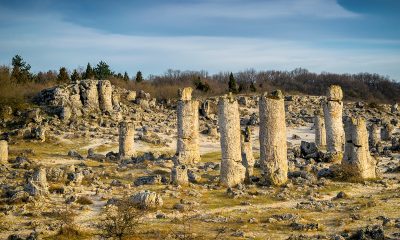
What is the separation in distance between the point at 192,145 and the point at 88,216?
1471 centimetres

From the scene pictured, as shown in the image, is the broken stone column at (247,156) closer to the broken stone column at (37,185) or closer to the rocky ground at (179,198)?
the rocky ground at (179,198)

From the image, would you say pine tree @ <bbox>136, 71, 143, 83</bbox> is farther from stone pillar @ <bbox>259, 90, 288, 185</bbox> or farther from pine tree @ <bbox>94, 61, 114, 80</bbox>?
stone pillar @ <bbox>259, 90, 288, 185</bbox>

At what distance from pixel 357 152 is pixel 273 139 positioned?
4854mm

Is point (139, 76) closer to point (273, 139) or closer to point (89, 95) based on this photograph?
point (89, 95)

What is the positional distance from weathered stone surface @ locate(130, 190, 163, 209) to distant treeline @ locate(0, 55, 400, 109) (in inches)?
1501

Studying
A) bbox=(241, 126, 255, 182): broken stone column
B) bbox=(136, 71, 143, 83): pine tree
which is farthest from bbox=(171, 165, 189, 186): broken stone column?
bbox=(136, 71, 143, 83): pine tree

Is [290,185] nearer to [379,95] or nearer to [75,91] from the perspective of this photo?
[75,91]

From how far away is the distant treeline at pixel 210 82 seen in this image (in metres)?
64.4

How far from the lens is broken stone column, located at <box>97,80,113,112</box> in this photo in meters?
55.5

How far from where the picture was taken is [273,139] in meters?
24.0

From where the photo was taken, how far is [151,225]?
16359mm

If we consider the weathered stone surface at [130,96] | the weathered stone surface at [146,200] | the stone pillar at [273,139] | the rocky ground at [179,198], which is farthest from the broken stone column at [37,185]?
the weathered stone surface at [130,96]

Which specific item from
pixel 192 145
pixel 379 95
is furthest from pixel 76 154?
pixel 379 95

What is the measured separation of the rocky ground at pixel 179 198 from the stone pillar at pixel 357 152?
2.49ft
